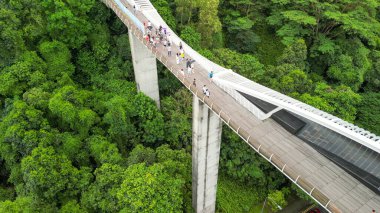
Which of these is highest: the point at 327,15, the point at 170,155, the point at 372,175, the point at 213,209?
the point at 327,15

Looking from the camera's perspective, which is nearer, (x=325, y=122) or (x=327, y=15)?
(x=325, y=122)

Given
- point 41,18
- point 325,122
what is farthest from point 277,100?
point 41,18

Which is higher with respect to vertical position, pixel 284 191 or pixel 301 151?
pixel 301 151

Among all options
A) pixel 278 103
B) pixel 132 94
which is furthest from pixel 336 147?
pixel 132 94

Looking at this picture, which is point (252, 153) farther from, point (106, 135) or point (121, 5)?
point (121, 5)

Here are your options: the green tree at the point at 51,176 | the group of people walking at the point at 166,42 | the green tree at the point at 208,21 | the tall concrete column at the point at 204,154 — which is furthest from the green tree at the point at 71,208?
the green tree at the point at 208,21

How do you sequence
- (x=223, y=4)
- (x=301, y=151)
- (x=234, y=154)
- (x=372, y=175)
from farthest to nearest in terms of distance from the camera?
(x=223, y=4) < (x=234, y=154) < (x=301, y=151) < (x=372, y=175)

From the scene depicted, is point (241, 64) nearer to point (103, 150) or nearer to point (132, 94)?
point (132, 94)

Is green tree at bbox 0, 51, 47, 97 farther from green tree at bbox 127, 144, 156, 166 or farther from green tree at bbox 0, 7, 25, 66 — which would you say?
green tree at bbox 127, 144, 156, 166

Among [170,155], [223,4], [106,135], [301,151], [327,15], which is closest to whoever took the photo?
[301,151]

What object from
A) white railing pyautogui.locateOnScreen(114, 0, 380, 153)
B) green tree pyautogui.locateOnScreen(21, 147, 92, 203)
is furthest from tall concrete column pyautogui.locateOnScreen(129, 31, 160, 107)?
green tree pyautogui.locateOnScreen(21, 147, 92, 203)
